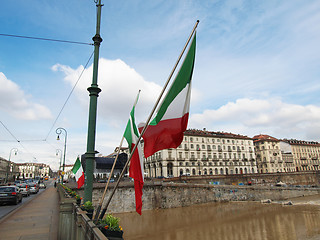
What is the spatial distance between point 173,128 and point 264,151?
9220cm

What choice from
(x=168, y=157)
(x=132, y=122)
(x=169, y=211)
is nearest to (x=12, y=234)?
(x=132, y=122)

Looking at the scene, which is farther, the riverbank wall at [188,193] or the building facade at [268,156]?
the building facade at [268,156]

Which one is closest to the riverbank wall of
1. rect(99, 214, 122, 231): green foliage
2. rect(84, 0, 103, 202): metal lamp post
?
rect(84, 0, 103, 202): metal lamp post

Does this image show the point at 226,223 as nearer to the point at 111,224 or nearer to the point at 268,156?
the point at 111,224

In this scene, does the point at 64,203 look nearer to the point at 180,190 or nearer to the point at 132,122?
the point at 132,122

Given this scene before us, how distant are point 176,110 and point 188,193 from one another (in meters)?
37.5

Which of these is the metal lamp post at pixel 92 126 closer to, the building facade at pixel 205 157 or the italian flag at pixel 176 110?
the italian flag at pixel 176 110

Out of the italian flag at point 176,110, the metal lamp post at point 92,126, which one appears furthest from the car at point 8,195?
the italian flag at point 176,110

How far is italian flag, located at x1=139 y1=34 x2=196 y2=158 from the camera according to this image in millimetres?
5613

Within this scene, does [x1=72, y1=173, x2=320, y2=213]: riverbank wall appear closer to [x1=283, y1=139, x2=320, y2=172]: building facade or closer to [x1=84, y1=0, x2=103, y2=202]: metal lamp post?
[x1=84, y1=0, x2=103, y2=202]: metal lamp post

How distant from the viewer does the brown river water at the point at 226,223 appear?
77.3ft

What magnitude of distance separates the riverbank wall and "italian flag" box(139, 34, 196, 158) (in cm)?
2856

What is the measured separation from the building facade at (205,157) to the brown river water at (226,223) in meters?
23.9

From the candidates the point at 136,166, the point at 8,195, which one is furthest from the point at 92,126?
the point at 8,195
